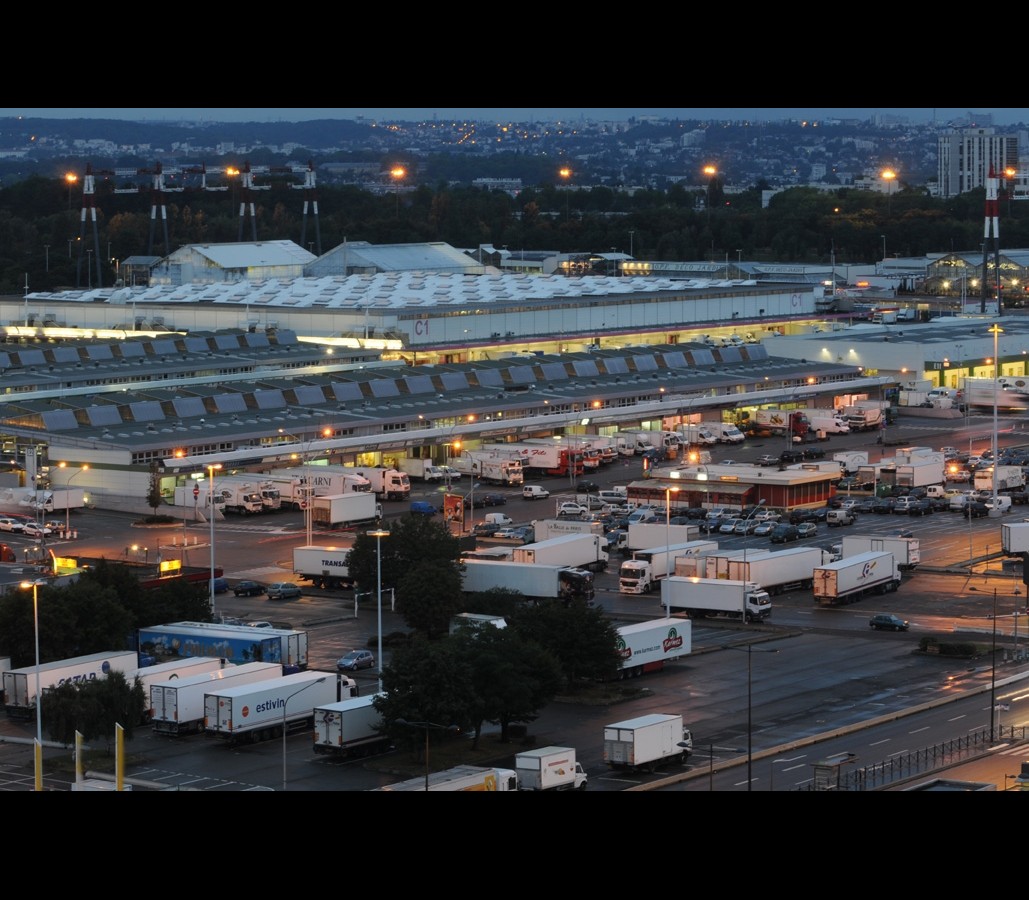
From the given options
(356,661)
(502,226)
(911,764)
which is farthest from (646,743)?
(502,226)

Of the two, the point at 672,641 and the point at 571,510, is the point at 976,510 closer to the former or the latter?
the point at 571,510

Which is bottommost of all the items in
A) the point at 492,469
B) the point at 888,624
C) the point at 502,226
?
the point at 888,624

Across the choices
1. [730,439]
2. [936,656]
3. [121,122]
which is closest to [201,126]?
[121,122]

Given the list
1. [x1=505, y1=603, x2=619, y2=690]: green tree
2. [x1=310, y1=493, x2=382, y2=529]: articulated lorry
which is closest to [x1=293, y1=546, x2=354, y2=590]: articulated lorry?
[x1=310, y1=493, x2=382, y2=529]: articulated lorry

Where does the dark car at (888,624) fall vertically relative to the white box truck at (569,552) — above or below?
below

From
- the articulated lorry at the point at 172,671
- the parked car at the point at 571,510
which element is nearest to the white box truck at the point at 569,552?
the parked car at the point at 571,510

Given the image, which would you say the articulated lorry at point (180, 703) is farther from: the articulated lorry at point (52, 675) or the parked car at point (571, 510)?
the parked car at point (571, 510)
